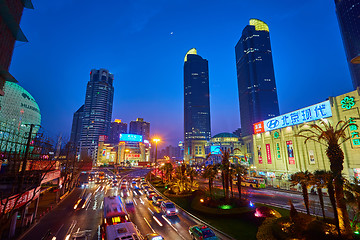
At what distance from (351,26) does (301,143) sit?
174294 millimetres

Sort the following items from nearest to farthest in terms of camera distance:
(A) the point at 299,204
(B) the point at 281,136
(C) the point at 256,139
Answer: (A) the point at 299,204
(B) the point at 281,136
(C) the point at 256,139

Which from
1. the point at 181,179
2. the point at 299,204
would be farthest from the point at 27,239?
the point at 299,204

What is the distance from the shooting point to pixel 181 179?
38250 millimetres

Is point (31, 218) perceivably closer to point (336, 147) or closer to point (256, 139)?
point (336, 147)

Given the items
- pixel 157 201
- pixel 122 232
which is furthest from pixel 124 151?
pixel 122 232

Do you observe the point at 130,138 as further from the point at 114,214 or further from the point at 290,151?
the point at 114,214

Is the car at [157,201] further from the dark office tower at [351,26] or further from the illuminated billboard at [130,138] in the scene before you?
the dark office tower at [351,26]

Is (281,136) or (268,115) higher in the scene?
(268,115)

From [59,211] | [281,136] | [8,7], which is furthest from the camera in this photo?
[281,136]

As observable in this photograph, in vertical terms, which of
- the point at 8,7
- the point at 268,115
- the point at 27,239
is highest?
the point at 268,115

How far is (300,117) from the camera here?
5734 cm

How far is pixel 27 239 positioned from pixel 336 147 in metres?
34.0

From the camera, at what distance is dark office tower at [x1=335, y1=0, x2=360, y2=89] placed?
146m

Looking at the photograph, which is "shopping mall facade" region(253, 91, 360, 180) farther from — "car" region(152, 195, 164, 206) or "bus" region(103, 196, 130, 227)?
"bus" region(103, 196, 130, 227)
